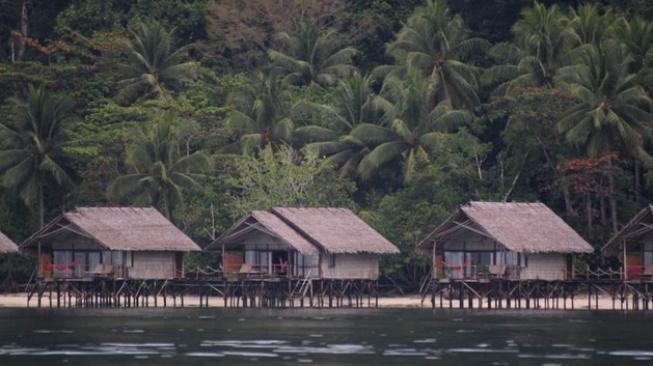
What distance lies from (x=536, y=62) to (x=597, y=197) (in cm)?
653

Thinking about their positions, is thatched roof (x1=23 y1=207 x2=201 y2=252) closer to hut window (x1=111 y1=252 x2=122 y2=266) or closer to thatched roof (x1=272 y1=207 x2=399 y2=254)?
hut window (x1=111 y1=252 x2=122 y2=266)

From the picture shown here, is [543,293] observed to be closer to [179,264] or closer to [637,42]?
[637,42]

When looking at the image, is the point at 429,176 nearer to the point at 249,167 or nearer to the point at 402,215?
the point at 402,215

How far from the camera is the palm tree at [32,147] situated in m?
81.0

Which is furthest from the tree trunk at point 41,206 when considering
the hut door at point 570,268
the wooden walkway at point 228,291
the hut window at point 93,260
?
the hut door at point 570,268

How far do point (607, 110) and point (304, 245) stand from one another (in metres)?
14.0

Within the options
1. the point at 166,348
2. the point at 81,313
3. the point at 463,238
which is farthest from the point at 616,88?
the point at 166,348

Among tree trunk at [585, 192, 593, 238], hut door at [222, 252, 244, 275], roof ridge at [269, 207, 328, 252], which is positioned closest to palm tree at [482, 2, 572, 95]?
tree trunk at [585, 192, 593, 238]

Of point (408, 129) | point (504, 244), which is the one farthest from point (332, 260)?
point (408, 129)

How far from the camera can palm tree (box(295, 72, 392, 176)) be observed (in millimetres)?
82125

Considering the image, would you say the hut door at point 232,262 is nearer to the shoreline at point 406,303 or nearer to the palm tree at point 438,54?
the shoreline at point 406,303

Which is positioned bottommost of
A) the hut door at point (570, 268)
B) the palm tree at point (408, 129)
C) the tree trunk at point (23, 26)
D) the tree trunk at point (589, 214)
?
the hut door at point (570, 268)

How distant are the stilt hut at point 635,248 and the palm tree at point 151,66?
2601cm

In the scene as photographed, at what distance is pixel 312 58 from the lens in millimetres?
90438
